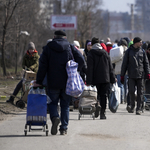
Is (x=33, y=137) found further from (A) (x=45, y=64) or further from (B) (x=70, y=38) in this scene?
(B) (x=70, y=38)

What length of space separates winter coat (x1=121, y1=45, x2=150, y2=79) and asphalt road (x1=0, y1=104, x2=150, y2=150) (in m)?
1.41

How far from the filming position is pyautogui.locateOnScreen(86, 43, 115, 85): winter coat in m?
9.77

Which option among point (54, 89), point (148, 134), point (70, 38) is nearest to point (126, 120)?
point (148, 134)

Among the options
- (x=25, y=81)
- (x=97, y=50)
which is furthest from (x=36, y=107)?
(x=25, y=81)

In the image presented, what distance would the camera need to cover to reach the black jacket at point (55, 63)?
7602 mm

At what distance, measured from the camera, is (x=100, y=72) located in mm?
9805

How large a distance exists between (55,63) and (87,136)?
4.13 feet

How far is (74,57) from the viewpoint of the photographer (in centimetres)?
787

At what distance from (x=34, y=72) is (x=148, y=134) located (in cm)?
496

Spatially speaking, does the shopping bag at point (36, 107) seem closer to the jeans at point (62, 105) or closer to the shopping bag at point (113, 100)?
the jeans at point (62, 105)

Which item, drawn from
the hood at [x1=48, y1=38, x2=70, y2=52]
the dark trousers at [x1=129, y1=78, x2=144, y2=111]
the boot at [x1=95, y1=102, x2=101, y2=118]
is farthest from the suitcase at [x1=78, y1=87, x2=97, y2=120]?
the hood at [x1=48, y1=38, x2=70, y2=52]

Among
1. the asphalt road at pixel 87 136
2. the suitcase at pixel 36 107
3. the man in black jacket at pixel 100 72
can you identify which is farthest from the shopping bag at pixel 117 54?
the suitcase at pixel 36 107

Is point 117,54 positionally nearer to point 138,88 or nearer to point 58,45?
point 138,88

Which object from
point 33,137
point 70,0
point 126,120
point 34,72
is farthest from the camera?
point 70,0
